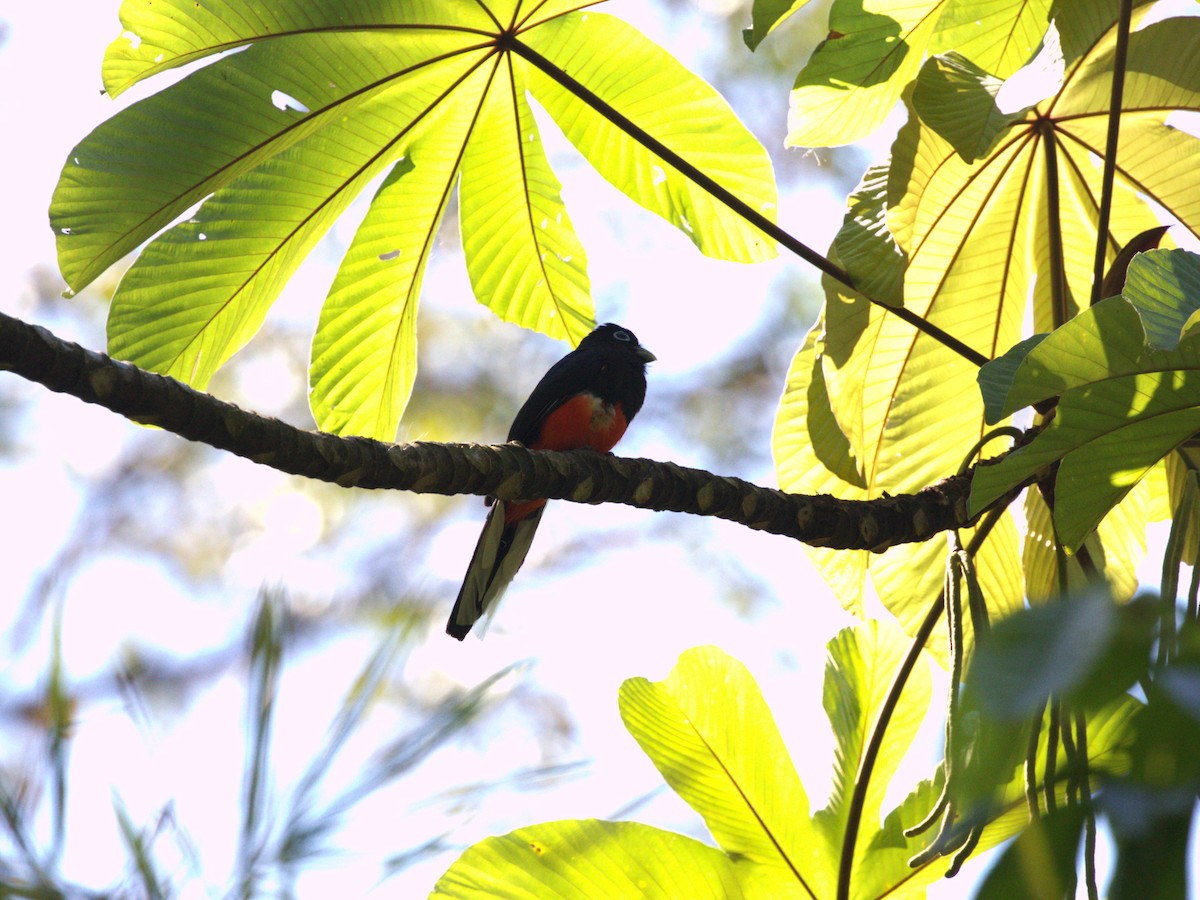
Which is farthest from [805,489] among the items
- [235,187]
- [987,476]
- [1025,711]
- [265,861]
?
[1025,711]

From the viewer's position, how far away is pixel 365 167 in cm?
241

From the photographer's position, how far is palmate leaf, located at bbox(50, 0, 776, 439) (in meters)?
2.08

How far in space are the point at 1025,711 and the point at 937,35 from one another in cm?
230

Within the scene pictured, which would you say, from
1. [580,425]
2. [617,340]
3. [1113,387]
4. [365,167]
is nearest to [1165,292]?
[1113,387]

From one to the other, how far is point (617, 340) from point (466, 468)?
258cm

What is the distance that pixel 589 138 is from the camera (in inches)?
Result: 103

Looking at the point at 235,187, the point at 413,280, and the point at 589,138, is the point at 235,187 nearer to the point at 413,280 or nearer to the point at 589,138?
the point at 413,280

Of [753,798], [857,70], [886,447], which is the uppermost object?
[857,70]

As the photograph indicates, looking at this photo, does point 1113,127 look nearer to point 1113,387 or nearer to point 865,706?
point 1113,387

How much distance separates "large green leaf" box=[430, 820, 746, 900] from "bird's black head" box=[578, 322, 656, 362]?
2.40m

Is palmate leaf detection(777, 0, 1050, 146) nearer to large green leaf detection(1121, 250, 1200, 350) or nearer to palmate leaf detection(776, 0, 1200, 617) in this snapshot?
palmate leaf detection(776, 0, 1200, 617)

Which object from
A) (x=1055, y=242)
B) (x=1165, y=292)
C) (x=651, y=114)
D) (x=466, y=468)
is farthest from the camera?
(x=651, y=114)

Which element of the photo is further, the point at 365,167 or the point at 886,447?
the point at 886,447

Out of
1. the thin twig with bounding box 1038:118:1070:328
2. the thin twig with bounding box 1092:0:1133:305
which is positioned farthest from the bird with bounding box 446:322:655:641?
the thin twig with bounding box 1092:0:1133:305
